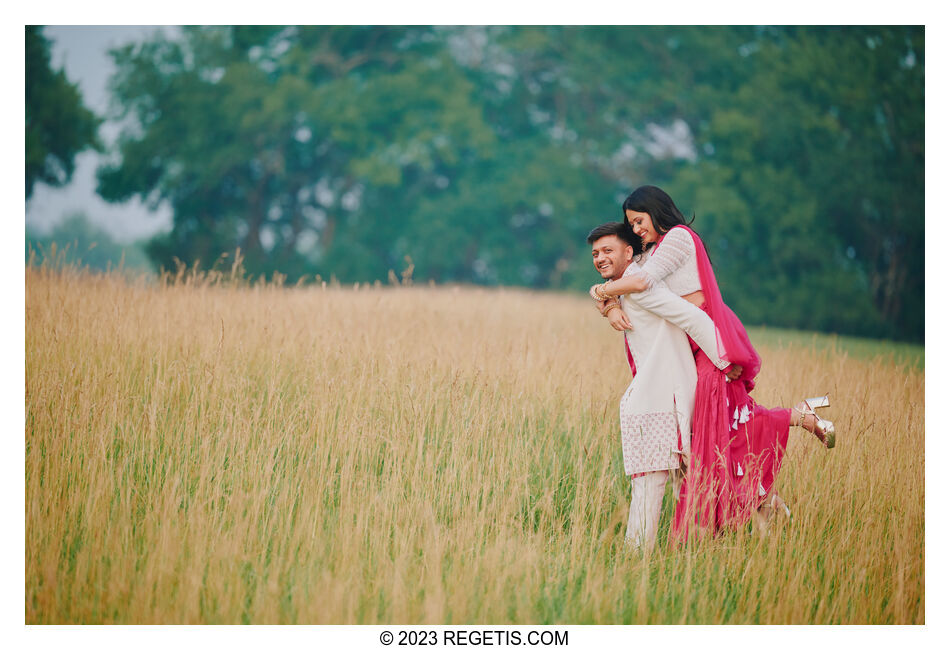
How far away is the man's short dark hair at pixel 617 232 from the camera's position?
119 inches

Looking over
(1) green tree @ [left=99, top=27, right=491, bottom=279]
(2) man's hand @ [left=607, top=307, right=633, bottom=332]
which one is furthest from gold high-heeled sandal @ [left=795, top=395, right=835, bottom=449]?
(1) green tree @ [left=99, top=27, right=491, bottom=279]

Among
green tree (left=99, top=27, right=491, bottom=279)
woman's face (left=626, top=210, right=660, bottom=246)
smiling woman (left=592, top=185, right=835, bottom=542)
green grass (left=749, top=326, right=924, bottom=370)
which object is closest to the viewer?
smiling woman (left=592, top=185, right=835, bottom=542)

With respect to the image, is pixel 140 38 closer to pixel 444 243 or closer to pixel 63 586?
pixel 444 243

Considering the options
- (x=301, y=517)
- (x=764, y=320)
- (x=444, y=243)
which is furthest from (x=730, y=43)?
(x=301, y=517)

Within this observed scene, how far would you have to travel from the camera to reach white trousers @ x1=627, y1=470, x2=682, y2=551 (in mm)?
2895

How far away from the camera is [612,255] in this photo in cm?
305

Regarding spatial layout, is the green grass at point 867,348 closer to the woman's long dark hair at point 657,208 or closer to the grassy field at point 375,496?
the grassy field at point 375,496

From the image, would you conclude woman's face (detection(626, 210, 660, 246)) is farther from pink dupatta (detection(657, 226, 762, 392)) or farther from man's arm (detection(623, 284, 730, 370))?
man's arm (detection(623, 284, 730, 370))

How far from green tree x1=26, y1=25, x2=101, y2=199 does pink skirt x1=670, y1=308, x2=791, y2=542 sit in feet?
23.7

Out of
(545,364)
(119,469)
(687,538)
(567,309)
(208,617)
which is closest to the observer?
(208,617)

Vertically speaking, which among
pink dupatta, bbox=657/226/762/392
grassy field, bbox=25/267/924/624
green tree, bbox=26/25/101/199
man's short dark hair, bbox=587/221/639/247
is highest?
green tree, bbox=26/25/101/199

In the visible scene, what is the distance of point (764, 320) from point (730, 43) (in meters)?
6.31

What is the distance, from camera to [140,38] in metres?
13.7

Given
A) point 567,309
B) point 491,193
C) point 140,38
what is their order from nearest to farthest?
1. point 567,309
2. point 140,38
3. point 491,193
